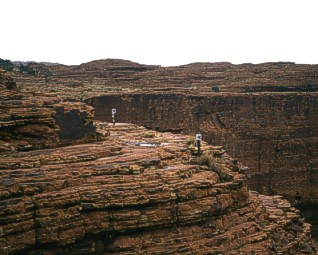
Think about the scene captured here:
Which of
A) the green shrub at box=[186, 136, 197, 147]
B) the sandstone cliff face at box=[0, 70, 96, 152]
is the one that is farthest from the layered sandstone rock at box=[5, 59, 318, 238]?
the sandstone cliff face at box=[0, 70, 96, 152]

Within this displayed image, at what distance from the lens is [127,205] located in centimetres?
905

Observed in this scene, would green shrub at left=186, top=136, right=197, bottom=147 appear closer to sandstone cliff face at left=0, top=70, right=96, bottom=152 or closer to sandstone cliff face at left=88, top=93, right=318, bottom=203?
sandstone cliff face at left=0, top=70, right=96, bottom=152

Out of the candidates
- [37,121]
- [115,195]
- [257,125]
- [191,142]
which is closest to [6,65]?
[257,125]

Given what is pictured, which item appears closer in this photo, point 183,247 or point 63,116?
point 183,247

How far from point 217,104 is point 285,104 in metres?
4.59

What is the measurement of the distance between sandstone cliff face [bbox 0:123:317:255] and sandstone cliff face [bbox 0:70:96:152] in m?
0.40

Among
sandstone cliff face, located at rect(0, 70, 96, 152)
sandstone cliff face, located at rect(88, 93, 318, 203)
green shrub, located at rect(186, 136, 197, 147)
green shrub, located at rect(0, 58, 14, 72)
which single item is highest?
green shrub, located at rect(0, 58, 14, 72)

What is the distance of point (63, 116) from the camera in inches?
424

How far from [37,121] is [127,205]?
2.95 metres

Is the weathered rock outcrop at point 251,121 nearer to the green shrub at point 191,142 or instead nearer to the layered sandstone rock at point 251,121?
the layered sandstone rock at point 251,121

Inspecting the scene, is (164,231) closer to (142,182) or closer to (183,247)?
(183,247)

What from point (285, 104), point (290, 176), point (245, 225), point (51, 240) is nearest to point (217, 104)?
point (285, 104)

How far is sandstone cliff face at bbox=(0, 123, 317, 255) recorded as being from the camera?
8.30 meters

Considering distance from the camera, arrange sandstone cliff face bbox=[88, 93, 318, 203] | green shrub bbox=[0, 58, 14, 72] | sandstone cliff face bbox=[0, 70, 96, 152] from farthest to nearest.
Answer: green shrub bbox=[0, 58, 14, 72]
sandstone cliff face bbox=[88, 93, 318, 203]
sandstone cliff face bbox=[0, 70, 96, 152]
